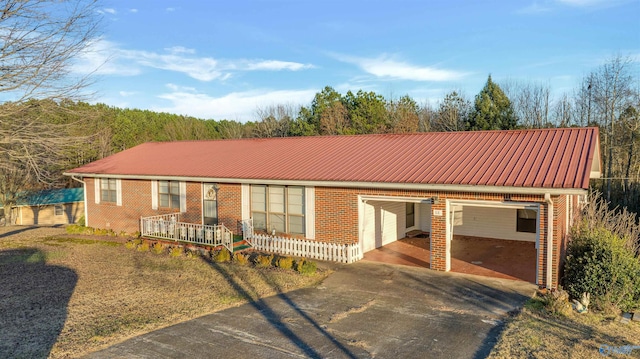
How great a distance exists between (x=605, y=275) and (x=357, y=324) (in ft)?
18.8

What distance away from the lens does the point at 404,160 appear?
14.6 metres

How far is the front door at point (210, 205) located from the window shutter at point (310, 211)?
13.9 feet

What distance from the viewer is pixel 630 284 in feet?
31.4

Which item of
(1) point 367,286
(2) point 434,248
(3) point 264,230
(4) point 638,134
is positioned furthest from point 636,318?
(4) point 638,134

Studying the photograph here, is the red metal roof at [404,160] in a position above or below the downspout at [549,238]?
above

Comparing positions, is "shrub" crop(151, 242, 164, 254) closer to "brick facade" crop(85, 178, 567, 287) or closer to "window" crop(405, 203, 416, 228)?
"brick facade" crop(85, 178, 567, 287)

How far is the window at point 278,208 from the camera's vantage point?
15.3 meters

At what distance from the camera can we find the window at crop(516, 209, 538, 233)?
17109 millimetres

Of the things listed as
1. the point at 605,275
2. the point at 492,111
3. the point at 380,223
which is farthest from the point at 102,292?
the point at 492,111

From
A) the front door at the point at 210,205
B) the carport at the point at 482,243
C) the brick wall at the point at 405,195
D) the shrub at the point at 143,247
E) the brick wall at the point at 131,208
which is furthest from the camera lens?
the brick wall at the point at 131,208

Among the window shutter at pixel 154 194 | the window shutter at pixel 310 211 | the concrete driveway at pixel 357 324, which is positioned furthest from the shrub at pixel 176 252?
the concrete driveway at pixel 357 324

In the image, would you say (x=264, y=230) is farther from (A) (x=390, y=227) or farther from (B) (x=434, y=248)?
(B) (x=434, y=248)

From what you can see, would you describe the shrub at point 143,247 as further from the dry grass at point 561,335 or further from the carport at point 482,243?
the dry grass at point 561,335

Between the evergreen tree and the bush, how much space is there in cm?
2770
